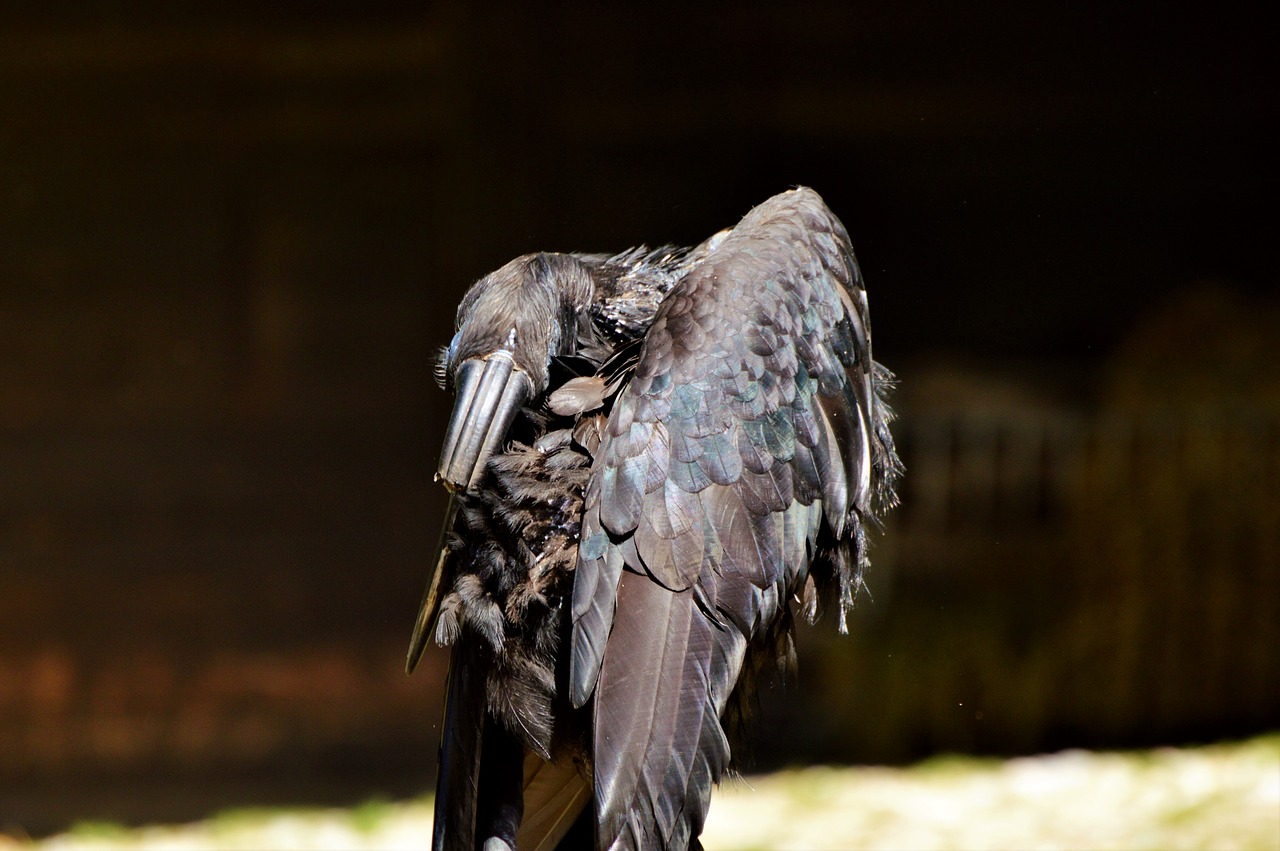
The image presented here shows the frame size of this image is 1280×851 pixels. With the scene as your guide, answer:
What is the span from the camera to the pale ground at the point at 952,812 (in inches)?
172

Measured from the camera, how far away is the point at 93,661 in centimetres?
514

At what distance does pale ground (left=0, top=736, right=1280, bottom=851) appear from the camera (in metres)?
4.36

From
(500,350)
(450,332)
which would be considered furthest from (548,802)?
(450,332)

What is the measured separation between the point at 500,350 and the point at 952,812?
3.22 metres

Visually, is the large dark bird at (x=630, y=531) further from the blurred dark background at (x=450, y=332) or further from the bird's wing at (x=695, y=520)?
the blurred dark background at (x=450, y=332)

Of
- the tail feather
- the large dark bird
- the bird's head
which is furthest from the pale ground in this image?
the bird's head

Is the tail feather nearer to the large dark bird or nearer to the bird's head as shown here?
the large dark bird

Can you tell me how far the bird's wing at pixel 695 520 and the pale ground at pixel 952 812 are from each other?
2482 millimetres

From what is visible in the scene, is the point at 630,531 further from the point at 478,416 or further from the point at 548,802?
the point at 548,802

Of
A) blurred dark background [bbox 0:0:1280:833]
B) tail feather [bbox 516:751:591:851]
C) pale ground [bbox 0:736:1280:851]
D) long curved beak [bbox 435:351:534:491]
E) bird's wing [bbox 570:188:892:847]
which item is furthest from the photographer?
blurred dark background [bbox 0:0:1280:833]

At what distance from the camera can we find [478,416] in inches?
83.4

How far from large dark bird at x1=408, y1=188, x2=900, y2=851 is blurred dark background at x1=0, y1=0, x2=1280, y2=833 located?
2901 mm

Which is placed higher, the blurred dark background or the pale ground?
the blurred dark background

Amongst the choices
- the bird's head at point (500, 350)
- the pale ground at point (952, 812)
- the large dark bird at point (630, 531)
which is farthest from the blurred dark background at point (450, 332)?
the large dark bird at point (630, 531)
